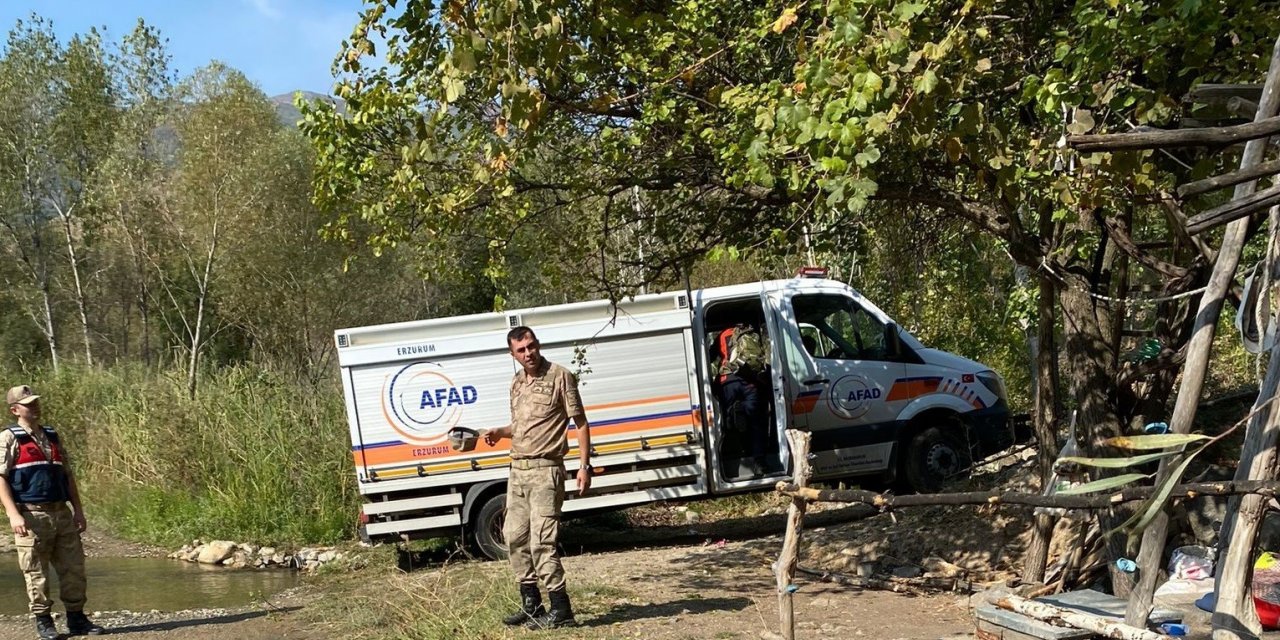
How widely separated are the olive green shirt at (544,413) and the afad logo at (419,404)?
3.31m

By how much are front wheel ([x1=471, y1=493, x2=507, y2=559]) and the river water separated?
2018mm

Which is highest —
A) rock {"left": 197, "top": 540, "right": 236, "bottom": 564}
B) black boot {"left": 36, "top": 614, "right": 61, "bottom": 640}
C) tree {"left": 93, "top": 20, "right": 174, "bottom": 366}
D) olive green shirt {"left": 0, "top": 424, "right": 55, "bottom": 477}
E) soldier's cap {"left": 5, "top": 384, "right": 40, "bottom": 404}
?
tree {"left": 93, "top": 20, "right": 174, "bottom": 366}

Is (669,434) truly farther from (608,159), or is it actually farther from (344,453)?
(344,453)

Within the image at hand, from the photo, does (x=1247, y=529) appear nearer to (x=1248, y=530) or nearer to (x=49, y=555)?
(x=1248, y=530)

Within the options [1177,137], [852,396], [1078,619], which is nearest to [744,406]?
[852,396]

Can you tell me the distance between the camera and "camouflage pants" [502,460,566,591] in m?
7.19

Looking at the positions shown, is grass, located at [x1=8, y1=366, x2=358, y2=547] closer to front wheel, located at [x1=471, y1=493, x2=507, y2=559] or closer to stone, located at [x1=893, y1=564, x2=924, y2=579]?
front wheel, located at [x1=471, y1=493, x2=507, y2=559]

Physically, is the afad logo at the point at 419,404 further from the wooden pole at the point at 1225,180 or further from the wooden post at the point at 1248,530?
the wooden pole at the point at 1225,180

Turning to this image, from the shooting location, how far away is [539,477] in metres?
7.26

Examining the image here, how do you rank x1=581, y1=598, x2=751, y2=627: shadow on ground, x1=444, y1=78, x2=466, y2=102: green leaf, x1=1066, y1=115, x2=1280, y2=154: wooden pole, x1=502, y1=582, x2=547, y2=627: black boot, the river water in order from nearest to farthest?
x1=1066, y1=115, x2=1280, y2=154: wooden pole, x1=444, y1=78, x2=466, y2=102: green leaf, x1=502, y1=582, x2=547, y2=627: black boot, x1=581, y1=598, x2=751, y2=627: shadow on ground, the river water

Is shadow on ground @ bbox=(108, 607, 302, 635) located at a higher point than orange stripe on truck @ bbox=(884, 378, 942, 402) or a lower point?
lower

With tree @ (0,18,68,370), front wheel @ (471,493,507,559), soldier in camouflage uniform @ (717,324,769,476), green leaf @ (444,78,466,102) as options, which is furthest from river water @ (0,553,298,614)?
tree @ (0,18,68,370)

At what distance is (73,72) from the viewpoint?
2562cm

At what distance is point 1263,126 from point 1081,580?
4.48 meters
